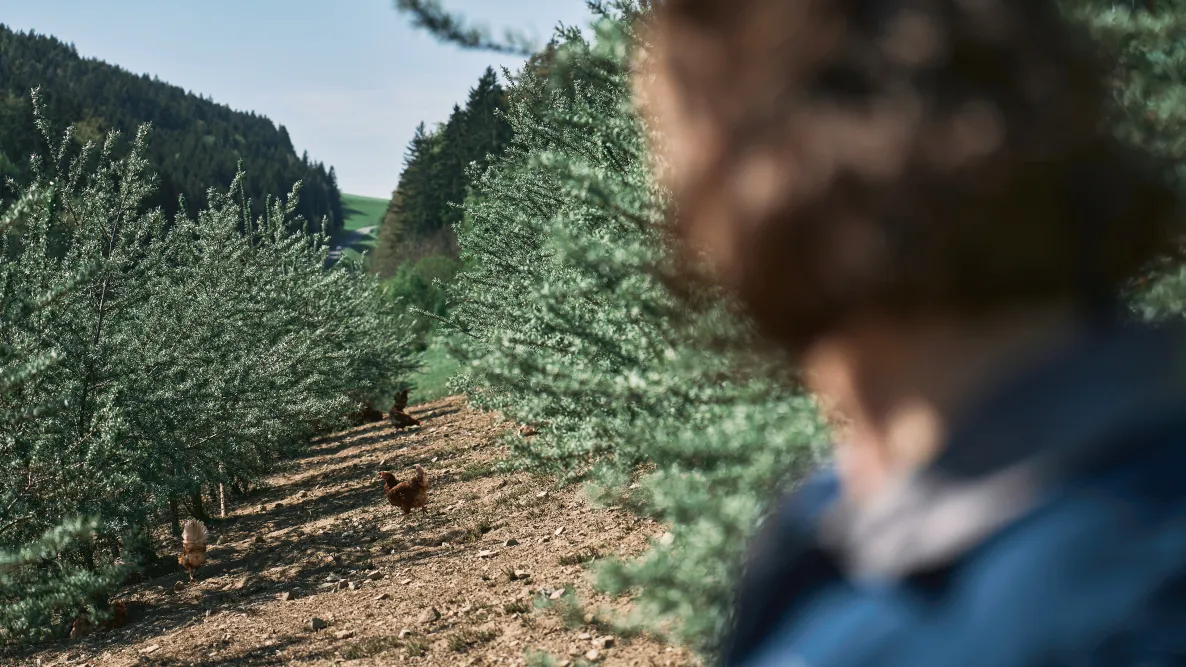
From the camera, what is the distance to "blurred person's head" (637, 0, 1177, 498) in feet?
2.29

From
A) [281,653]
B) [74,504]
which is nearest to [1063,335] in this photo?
[281,653]

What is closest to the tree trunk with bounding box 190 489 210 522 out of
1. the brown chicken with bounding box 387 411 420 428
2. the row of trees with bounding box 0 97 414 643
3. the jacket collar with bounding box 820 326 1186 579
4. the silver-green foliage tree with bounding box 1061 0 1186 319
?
the row of trees with bounding box 0 97 414 643

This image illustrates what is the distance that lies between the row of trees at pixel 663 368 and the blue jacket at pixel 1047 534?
330 millimetres

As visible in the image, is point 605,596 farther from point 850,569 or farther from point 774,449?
point 850,569

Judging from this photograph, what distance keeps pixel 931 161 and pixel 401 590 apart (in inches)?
305

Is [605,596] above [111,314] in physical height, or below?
below

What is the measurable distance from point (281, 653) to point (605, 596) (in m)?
2.81

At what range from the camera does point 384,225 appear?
70.9 m

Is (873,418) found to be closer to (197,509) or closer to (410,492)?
(410,492)

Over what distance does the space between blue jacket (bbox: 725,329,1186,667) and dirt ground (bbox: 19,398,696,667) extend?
96.3 inches

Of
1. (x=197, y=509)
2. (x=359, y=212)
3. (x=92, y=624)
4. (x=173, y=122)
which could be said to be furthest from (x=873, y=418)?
(x=359, y=212)

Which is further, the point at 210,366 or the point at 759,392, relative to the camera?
the point at 210,366

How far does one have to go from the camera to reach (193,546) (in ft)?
31.3

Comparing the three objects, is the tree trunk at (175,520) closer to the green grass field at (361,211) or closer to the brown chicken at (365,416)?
the brown chicken at (365,416)
